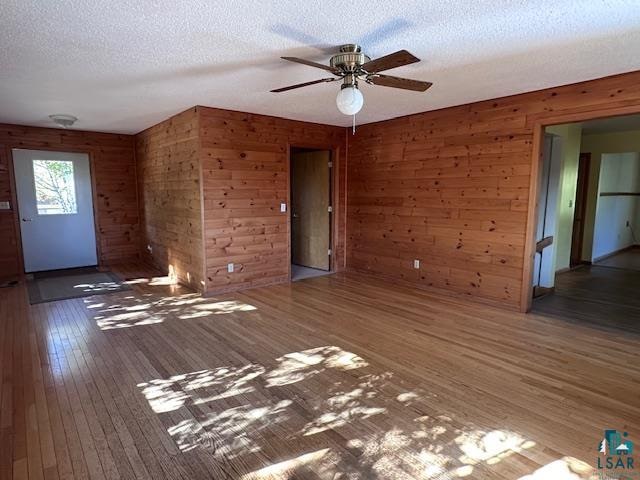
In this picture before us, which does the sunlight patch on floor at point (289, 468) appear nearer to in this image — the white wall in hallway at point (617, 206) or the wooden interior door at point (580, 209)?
the wooden interior door at point (580, 209)

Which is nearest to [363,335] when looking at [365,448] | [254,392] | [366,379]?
[366,379]

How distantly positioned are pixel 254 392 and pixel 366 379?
0.79 metres

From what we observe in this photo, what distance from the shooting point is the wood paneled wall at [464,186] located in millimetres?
3732

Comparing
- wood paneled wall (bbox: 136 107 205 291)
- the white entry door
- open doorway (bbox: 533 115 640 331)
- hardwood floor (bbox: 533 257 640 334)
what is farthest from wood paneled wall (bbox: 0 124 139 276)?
hardwood floor (bbox: 533 257 640 334)

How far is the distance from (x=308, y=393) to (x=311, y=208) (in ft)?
13.7

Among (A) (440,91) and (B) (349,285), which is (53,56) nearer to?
(A) (440,91)

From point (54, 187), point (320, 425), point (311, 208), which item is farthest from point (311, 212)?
point (320, 425)

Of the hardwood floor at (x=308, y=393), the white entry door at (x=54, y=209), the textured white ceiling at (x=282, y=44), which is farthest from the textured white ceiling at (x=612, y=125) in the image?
the white entry door at (x=54, y=209)

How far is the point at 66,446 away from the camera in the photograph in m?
1.94

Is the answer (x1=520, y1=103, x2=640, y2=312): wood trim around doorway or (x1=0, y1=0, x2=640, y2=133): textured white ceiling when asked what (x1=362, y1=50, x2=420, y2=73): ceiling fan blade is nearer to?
(x1=0, y1=0, x2=640, y2=133): textured white ceiling

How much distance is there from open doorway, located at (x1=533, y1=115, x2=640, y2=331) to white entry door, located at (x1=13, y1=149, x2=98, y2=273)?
6966mm

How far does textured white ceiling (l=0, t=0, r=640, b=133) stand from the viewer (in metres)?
2.05

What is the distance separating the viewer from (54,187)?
611 cm

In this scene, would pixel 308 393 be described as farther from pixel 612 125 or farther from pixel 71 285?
pixel 612 125
